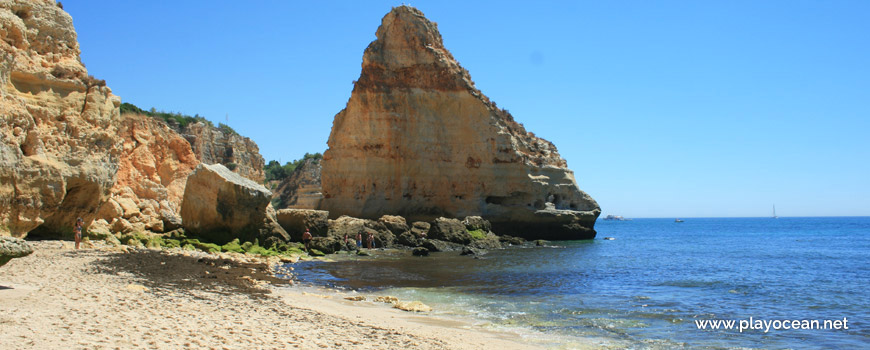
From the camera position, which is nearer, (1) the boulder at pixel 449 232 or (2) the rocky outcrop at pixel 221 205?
(2) the rocky outcrop at pixel 221 205

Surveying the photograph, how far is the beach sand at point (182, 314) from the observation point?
6.81 m

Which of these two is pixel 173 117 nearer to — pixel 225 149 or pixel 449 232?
pixel 225 149

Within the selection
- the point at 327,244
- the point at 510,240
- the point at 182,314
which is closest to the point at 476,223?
the point at 510,240

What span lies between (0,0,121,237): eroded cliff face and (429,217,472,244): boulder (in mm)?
15934

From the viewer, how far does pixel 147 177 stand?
974 inches

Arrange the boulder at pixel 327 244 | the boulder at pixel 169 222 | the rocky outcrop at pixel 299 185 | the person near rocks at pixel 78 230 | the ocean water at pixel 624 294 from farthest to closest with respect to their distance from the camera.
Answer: the rocky outcrop at pixel 299 185
the boulder at pixel 327 244
the boulder at pixel 169 222
the person near rocks at pixel 78 230
the ocean water at pixel 624 294

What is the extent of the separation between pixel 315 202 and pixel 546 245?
15893mm

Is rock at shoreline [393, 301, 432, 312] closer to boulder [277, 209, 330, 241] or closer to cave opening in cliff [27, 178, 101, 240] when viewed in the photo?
cave opening in cliff [27, 178, 101, 240]

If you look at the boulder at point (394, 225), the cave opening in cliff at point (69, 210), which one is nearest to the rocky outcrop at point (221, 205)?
the cave opening in cliff at point (69, 210)

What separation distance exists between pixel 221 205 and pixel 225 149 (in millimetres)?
17517

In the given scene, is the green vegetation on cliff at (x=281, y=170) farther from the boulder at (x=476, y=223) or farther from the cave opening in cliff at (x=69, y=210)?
the cave opening in cliff at (x=69, y=210)

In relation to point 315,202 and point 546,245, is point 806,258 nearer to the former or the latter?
point 546,245

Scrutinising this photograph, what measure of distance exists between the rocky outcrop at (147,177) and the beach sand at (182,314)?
291 inches

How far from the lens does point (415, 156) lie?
3747cm
